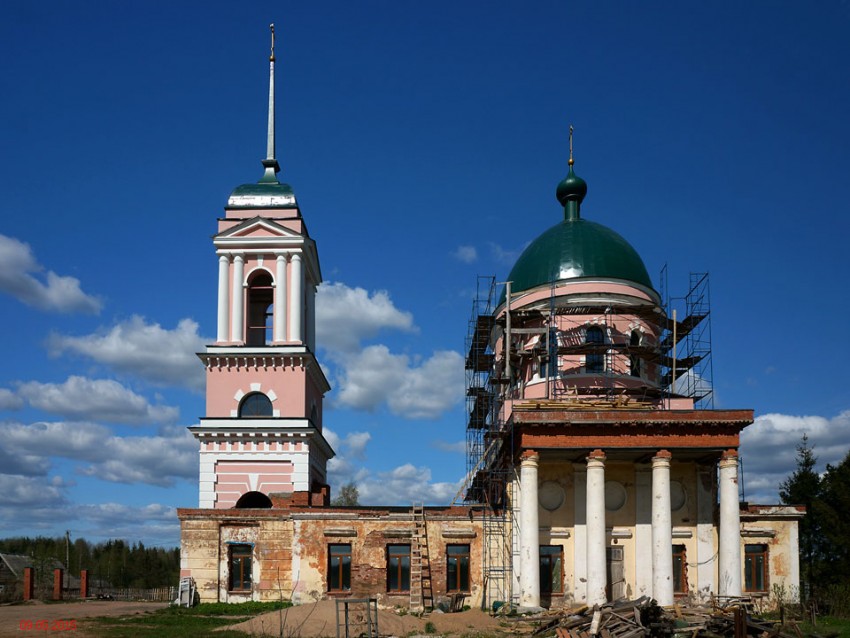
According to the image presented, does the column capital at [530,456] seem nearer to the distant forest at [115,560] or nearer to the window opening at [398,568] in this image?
the window opening at [398,568]

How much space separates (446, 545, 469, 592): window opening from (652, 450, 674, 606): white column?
22.7ft

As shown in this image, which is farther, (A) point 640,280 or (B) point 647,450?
(A) point 640,280

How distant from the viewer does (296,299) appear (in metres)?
42.1

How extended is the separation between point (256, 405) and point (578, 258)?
1525cm

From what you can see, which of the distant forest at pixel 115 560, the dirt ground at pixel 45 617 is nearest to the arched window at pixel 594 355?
the dirt ground at pixel 45 617

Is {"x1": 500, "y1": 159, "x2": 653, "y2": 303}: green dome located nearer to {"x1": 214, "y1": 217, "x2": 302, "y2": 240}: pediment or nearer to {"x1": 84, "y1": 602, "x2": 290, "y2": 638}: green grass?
{"x1": 214, "y1": 217, "x2": 302, "y2": 240}: pediment

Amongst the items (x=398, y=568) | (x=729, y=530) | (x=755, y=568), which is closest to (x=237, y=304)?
(x=398, y=568)

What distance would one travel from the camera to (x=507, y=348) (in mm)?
38750

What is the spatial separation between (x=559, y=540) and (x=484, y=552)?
2.82 m

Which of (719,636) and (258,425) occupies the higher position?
(258,425)

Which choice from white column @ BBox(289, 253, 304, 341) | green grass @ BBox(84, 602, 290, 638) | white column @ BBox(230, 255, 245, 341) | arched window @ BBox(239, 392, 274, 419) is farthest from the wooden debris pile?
white column @ BBox(230, 255, 245, 341)

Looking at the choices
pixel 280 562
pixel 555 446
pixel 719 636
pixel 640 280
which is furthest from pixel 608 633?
pixel 640 280

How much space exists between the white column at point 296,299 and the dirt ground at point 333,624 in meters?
14.3

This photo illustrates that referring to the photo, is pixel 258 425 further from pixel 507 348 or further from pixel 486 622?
pixel 486 622
